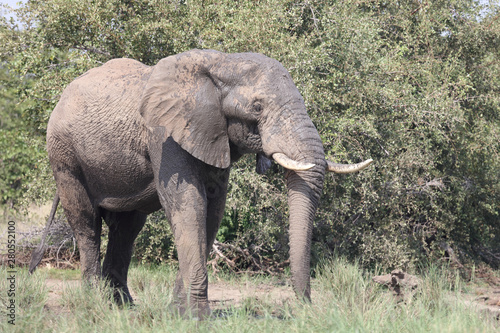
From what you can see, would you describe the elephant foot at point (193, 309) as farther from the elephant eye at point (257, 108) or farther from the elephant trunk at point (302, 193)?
the elephant eye at point (257, 108)

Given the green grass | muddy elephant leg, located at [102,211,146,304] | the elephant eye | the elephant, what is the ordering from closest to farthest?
1. the green grass
2. the elephant
3. the elephant eye
4. muddy elephant leg, located at [102,211,146,304]

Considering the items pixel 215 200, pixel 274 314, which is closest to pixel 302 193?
pixel 215 200

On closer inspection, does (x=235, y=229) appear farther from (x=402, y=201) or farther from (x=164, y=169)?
(x=164, y=169)

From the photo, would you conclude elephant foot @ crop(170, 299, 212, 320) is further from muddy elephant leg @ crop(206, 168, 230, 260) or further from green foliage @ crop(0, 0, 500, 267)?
green foliage @ crop(0, 0, 500, 267)

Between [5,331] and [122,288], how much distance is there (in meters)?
2.02

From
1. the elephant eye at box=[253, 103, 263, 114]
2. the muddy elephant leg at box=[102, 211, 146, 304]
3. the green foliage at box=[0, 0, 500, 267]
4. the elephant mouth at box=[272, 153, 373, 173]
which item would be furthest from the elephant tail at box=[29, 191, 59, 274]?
the elephant mouth at box=[272, 153, 373, 173]

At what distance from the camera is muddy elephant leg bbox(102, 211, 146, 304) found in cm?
620

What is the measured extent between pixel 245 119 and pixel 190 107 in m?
0.47

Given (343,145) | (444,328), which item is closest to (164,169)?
(444,328)

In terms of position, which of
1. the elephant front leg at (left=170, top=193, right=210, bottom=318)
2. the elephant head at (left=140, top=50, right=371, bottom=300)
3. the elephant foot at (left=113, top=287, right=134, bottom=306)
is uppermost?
the elephant head at (left=140, top=50, right=371, bottom=300)

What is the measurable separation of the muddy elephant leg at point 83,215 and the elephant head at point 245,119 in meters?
1.27

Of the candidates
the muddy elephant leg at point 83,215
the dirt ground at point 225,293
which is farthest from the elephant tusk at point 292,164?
the muddy elephant leg at point 83,215

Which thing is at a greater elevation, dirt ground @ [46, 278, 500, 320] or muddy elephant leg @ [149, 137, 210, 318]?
muddy elephant leg @ [149, 137, 210, 318]

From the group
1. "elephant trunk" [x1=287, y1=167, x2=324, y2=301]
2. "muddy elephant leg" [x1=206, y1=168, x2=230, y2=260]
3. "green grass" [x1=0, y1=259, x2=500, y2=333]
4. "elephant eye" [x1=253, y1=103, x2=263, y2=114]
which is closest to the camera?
"green grass" [x1=0, y1=259, x2=500, y2=333]
